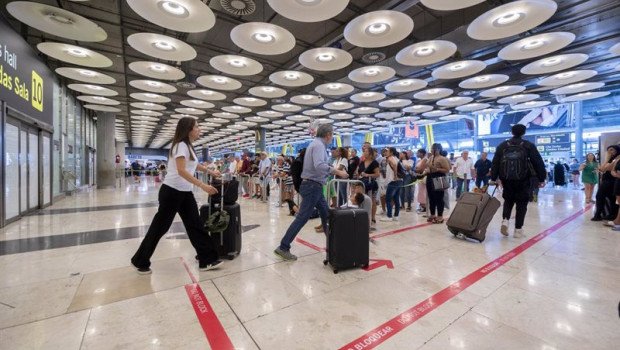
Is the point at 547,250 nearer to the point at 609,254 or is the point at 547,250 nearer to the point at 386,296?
the point at 609,254

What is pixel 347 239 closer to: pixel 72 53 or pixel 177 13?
pixel 177 13

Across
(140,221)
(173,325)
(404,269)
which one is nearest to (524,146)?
(404,269)

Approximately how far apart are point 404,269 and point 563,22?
7.63m

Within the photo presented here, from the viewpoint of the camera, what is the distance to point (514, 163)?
3801 millimetres

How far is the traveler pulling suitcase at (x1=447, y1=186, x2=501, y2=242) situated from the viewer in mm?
3652

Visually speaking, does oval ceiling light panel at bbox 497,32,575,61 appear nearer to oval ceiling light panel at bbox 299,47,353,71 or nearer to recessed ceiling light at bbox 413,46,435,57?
recessed ceiling light at bbox 413,46,435,57

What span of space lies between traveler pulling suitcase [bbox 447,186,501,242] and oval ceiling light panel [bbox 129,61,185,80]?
7996 millimetres

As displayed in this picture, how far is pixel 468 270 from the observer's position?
265 cm

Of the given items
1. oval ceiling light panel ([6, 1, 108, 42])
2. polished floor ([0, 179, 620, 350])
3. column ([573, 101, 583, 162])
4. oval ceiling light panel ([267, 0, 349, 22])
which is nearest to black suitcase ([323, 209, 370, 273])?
polished floor ([0, 179, 620, 350])

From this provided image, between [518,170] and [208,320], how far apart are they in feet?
14.2

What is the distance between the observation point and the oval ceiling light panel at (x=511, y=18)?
4504mm

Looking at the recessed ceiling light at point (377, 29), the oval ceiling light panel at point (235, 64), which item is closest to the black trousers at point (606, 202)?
the recessed ceiling light at point (377, 29)

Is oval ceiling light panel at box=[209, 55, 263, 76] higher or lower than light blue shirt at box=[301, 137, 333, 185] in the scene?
higher

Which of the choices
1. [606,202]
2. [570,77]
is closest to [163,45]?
[606,202]
